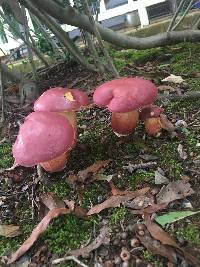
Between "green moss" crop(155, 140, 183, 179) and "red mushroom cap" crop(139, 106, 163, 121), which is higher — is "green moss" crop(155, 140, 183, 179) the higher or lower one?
the lower one

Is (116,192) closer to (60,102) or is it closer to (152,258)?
(152,258)

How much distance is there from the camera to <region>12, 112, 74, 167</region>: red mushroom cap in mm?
1898

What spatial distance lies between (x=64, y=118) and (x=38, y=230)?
1.84 feet

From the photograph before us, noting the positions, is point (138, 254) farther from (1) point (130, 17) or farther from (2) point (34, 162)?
(1) point (130, 17)

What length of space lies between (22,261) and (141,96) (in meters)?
0.96

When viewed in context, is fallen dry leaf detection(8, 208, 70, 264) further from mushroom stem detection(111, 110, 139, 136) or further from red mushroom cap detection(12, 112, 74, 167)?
mushroom stem detection(111, 110, 139, 136)

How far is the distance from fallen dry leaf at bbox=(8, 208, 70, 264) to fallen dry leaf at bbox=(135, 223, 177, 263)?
1.23 ft

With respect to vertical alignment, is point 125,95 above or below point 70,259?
above

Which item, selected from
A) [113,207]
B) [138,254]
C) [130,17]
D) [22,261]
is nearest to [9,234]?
[22,261]

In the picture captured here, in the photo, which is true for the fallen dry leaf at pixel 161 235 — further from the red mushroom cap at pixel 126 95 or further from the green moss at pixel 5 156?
the green moss at pixel 5 156

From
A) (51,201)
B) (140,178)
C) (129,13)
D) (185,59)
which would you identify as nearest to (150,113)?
(140,178)

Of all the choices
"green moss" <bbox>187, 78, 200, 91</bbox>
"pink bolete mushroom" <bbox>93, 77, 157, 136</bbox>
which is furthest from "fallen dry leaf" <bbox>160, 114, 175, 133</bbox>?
"green moss" <bbox>187, 78, 200, 91</bbox>

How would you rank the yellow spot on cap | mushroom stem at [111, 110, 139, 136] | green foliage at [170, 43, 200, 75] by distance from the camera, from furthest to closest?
green foliage at [170, 43, 200, 75] → mushroom stem at [111, 110, 139, 136] → the yellow spot on cap

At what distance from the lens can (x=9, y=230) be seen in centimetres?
199
